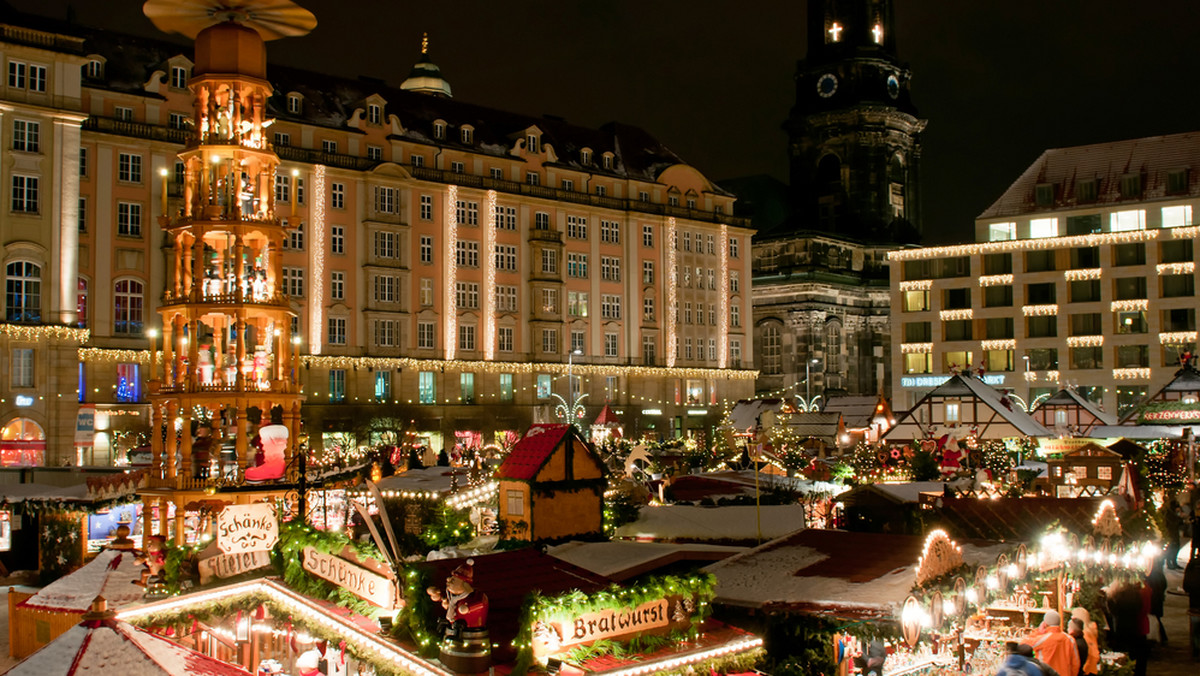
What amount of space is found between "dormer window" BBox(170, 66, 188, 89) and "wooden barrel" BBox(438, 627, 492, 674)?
49066mm

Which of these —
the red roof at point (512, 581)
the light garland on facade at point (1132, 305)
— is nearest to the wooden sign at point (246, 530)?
the red roof at point (512, 581)

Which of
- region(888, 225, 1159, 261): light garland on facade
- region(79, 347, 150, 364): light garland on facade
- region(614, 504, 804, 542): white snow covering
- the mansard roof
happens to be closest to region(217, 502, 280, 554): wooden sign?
region(614, 504, 804, 542): white snow covering

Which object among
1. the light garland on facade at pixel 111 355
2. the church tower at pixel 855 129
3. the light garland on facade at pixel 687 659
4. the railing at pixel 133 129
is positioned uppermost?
the church tower at pixel 855 129

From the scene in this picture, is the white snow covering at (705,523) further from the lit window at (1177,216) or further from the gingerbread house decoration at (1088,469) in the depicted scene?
the lit window at (1177,216)

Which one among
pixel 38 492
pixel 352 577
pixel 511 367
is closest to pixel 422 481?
pixel 38 492

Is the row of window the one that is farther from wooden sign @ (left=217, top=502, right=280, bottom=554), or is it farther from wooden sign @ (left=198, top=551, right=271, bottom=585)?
wooden sign @ (left=198, top=551, right=271, bottom=585)

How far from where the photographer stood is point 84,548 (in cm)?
2391

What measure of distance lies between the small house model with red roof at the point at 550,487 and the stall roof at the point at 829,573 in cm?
313

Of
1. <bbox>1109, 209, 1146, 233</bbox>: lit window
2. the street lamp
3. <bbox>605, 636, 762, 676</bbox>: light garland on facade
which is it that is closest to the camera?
<bbox>605, 636, 762, 676</bbox>: light garland on facade

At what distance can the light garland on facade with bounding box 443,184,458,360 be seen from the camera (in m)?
62.7

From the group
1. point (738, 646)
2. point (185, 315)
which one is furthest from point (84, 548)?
point (738, 646)

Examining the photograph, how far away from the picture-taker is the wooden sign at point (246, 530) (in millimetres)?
13867

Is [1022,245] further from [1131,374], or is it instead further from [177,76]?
[177,76]

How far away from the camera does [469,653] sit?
984 centimetres
